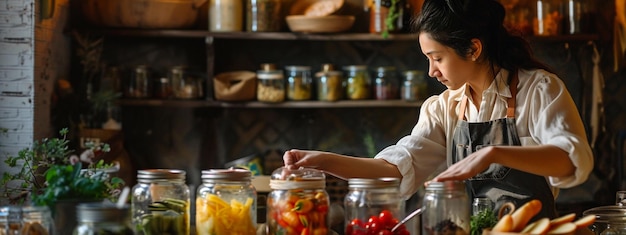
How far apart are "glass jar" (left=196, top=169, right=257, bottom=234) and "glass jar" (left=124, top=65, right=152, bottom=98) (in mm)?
2924

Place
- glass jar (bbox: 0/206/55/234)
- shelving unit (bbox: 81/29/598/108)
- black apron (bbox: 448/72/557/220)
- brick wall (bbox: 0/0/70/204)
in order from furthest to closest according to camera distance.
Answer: shelving unit (bbox: 81/29/598/108), brick wall (bbox: 0/0/70/204), black apron (bbox: 448/72/557/220), glass jar (bbox: 0/206/55/234)

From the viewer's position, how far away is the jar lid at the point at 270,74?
5.61 meters

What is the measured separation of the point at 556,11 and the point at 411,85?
0.99m

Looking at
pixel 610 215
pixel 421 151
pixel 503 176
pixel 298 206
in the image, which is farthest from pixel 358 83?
pixel 298 206

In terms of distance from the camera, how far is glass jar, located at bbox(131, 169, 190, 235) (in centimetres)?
263

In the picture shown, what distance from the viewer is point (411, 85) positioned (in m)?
5.69

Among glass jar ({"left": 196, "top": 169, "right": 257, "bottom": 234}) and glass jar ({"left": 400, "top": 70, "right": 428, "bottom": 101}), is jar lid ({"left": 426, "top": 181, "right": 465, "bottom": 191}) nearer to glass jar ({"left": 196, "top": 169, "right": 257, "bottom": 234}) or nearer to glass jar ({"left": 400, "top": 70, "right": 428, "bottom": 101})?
glass jar ({"left": 196, "top": 169, "right": 257, "bottom": 234})

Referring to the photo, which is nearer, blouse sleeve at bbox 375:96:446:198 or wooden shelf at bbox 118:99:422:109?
blouse sleeve at bbox 375:96:446:198

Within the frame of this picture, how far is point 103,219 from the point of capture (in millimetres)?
2324

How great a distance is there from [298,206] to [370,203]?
0.20 m

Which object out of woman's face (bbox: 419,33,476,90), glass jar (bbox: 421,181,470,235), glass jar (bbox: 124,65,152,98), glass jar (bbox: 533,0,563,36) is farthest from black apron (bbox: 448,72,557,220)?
glass jar (bbox: 124,65,152,98)

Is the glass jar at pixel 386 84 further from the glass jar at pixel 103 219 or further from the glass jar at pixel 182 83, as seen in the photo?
the glass jar at pixel 103 219

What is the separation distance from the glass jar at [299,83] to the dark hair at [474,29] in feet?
8.52

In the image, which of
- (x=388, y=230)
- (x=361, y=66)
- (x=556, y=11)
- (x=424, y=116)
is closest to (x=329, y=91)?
(x=361, y=66)
